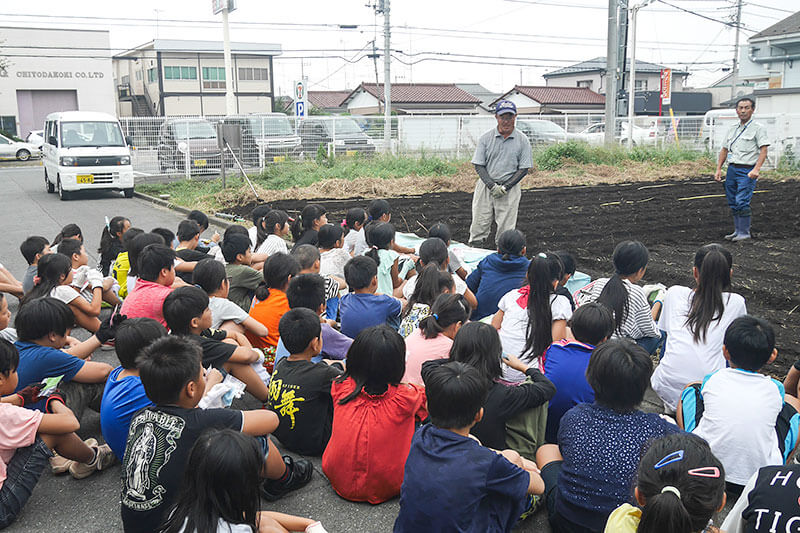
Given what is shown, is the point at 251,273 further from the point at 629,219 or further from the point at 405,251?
the point at 629,219

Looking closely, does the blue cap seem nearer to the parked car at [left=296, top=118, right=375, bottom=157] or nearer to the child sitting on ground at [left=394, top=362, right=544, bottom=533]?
the child sitting on ground at [left=394, top=362, right=544, bottom=533]

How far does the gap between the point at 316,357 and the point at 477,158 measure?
485cm

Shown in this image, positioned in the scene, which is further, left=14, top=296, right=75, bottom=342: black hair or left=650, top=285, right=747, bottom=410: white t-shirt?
left=650, top=285, right=747, bottom=410: white t-shirt

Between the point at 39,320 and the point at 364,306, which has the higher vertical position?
the point at 39,320

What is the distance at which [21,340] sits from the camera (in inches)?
138

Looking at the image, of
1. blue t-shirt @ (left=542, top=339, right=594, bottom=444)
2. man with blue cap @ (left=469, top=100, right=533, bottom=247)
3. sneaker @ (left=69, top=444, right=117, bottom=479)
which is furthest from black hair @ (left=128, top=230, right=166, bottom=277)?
man with blue cap @ (left=469, top=100, right=533, bottom=247)

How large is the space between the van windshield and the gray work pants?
1094 centimetres

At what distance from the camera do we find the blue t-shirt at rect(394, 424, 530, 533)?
7.91ft

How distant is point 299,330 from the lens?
342 cm

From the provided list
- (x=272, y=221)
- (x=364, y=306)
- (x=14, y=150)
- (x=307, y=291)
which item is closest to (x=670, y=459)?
(x=307, y=291)

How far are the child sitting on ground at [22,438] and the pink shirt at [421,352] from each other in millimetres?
1700

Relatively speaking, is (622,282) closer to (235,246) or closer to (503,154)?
(235,246)

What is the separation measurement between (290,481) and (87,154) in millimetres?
14022

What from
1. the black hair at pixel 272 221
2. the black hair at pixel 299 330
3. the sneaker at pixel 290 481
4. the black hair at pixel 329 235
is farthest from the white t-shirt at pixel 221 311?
the black hair at pixel 272 221
